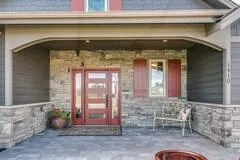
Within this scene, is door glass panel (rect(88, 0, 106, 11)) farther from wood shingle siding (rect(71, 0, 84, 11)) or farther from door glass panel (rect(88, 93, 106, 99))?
door glass panel (rect(88, 93, 106, 99))

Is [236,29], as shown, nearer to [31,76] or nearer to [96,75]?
[96,75]

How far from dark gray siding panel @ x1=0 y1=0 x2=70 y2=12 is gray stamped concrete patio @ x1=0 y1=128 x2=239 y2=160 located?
3.50m

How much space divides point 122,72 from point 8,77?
377cm

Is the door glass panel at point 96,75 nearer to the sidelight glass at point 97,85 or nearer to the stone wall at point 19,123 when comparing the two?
the sidelight glass at point 97,85

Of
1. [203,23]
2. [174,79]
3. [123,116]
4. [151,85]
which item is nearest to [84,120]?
[123,116]

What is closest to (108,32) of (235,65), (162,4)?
(162,4)

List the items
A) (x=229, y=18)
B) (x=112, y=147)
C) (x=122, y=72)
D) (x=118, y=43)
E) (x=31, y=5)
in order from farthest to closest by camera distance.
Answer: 1. (x=122, y=72)
2. (x=118, y=43)
3. (x=31, y=5)
4. (x=112, y=147)
5. (x=229, y=18)

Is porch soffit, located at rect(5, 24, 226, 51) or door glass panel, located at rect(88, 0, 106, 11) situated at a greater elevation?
door glass panel, located at rect(88, 0, 106, 11)

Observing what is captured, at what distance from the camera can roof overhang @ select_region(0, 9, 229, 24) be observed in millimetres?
4625

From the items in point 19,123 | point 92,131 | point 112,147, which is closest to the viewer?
point 112,147

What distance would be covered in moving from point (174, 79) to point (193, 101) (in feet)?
3.48

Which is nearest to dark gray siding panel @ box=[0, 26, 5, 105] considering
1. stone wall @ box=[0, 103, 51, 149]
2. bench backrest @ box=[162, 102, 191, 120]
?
stone wall @ box=[0, 103, 51, 149]

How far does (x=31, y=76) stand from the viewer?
20.7 ft

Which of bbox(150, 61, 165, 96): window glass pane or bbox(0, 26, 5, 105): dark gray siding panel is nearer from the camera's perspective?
bbox(0, 26, 5, 105): dark gray siding panel
